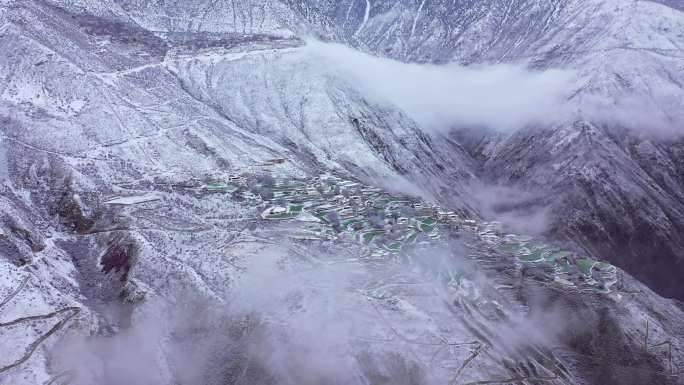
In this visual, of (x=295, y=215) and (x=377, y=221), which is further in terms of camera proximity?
(x=377, y=221)

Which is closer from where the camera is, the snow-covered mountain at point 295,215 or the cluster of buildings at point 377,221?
the snow-covered mountain at point 295,215

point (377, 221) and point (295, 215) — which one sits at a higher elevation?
point (377, 221)

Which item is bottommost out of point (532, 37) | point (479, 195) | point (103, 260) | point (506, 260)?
point (479, 195)

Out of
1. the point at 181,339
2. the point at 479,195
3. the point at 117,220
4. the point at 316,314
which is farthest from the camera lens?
the point at 479,195

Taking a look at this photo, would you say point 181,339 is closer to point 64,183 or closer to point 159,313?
point 159,313

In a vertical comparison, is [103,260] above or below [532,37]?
below

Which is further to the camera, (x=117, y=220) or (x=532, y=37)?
(x=532, y=37)

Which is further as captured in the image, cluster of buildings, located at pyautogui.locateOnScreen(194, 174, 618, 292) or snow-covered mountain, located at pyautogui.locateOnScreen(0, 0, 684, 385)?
cluster of buildings, located at pyautogui.locateOnScreen(194, 174, 618, 292)

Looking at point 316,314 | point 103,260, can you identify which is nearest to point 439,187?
point 316,314
